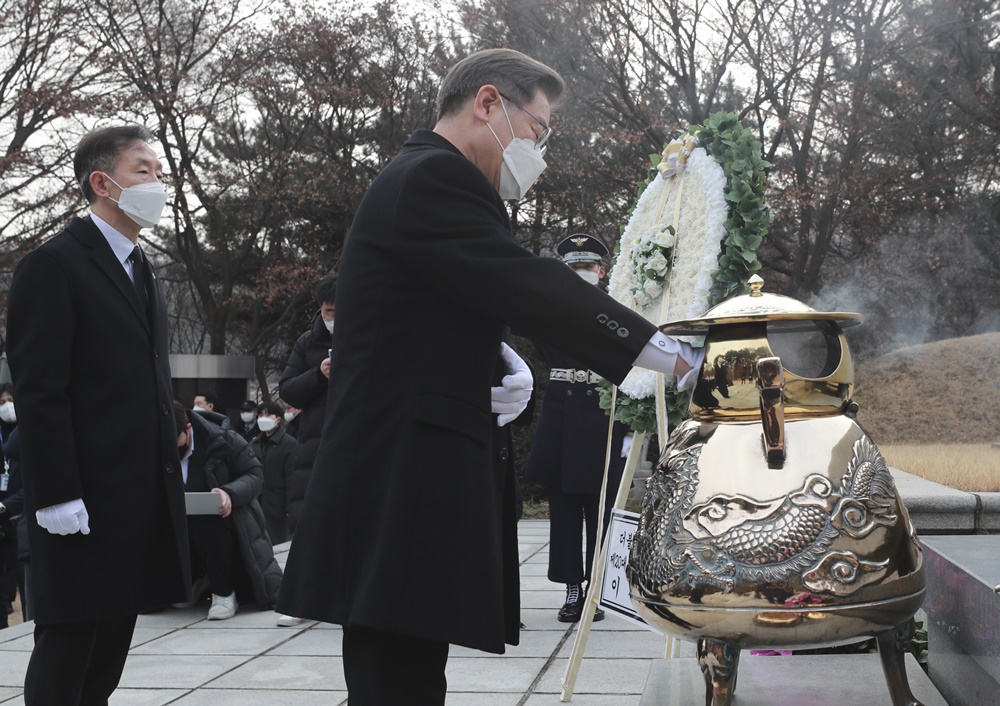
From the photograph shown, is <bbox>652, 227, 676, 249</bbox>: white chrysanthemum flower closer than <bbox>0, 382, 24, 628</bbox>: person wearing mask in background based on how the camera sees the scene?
Yes

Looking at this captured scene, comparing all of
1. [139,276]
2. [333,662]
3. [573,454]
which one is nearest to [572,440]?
[573,454]

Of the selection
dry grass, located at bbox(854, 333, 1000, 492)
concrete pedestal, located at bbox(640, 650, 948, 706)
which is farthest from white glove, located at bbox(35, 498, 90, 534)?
dry grass, located at bbox(854, 333, 1000, 492)

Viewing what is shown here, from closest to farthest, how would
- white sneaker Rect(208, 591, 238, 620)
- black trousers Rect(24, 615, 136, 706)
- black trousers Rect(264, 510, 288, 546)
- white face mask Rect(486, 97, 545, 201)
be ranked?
1. white face mask Rect(486, 97, 545, 201)
2. black trousers Rect(24, 615, 136, 706)
3. white sneaker Rect(208, 591, 238, 620)
4. black trousers Rect(264, 510, 288, 546)

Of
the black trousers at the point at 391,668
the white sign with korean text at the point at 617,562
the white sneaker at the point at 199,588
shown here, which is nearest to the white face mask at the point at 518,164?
the black trousers at the point at 391,668

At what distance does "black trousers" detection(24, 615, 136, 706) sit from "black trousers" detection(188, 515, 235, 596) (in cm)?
349

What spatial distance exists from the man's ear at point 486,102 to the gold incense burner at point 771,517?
66cm

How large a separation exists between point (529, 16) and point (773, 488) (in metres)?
13.2

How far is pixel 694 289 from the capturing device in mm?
3945

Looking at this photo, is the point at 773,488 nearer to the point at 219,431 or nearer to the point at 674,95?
the point at 219,431

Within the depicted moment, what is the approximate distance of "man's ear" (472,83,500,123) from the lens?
2.47 m

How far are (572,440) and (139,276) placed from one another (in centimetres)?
318

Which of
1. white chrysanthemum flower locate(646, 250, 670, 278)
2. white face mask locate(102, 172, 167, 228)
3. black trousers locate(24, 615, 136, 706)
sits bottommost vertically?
black trousers locate(24, 615, 136, 706)

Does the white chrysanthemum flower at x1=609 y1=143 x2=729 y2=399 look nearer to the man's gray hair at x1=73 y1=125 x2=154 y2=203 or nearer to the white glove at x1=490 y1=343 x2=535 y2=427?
the white glove at x1=490 y1=343 x2=535 y2=427

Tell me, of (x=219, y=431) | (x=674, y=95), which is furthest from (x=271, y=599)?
(x=674, y=95)
